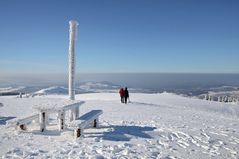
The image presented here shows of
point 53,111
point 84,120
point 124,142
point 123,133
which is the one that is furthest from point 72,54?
point 124,142

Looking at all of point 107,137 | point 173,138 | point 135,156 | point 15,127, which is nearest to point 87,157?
point 135,156

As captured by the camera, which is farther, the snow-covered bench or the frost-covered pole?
the frost-covered pole

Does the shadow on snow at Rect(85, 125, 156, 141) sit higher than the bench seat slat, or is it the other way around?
the bench seat slat

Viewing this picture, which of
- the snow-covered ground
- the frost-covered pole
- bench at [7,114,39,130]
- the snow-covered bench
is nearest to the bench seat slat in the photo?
the snow-covered ground

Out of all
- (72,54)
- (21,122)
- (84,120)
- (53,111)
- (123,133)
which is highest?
(72,54)

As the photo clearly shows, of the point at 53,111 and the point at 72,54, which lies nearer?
the point at 53,111

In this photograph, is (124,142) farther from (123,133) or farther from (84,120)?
(84,120)

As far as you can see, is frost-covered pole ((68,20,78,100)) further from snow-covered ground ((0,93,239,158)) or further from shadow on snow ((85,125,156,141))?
shadow on snow ((85,125,156,141))

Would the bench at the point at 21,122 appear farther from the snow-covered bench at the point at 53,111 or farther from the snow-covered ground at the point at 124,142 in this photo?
the snow-covered bench at the point at 53,111

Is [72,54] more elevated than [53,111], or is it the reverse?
[72,54]

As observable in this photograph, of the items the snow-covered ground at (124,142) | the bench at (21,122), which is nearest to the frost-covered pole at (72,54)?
the snow-covered ground at (124,142)

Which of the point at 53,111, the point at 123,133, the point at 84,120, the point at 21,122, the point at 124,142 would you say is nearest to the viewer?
the point at 124,142

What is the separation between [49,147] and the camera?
8836 millimetres

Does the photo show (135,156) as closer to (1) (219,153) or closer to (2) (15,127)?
(1) (219,153)
